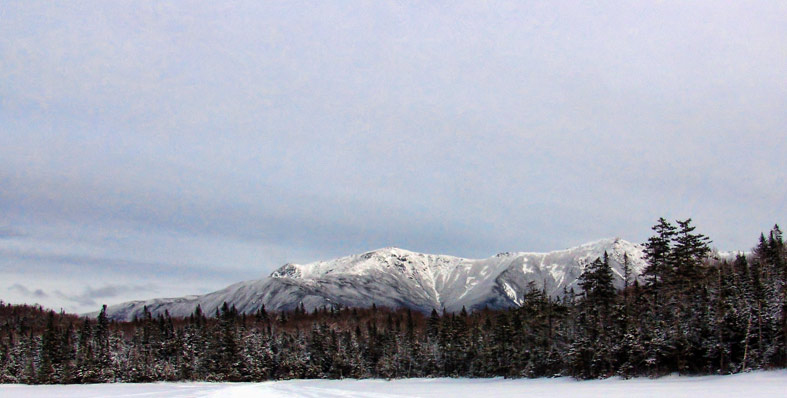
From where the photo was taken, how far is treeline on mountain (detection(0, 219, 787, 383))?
69812 mm

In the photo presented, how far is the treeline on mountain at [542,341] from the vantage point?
→ 229 ft

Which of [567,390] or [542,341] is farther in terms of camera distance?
[542,341]

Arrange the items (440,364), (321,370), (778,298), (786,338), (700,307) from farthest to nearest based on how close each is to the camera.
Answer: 1. (321,370)
2. (440,364)
3. (700,307)
4. (778,298)
5. (786,338)

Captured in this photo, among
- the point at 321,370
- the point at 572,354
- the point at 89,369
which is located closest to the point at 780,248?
the point at 572,354

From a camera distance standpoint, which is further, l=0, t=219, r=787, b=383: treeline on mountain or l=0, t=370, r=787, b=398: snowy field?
l=0, t=219, r=787, b=383: treeline on mountain

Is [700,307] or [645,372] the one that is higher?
[700,307]

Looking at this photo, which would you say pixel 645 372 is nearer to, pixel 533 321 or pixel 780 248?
pixel 533 321

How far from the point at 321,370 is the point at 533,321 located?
5657 cm

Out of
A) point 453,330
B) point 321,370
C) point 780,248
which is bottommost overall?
point 321,370

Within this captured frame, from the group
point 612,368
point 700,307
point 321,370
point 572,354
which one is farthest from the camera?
point 321,370

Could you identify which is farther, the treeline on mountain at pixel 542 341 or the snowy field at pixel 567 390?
the treeline on mountain at pixel 542 341

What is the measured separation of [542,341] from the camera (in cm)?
10000

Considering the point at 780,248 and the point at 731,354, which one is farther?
the point at 780,248

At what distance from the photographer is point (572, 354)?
3337 inches
